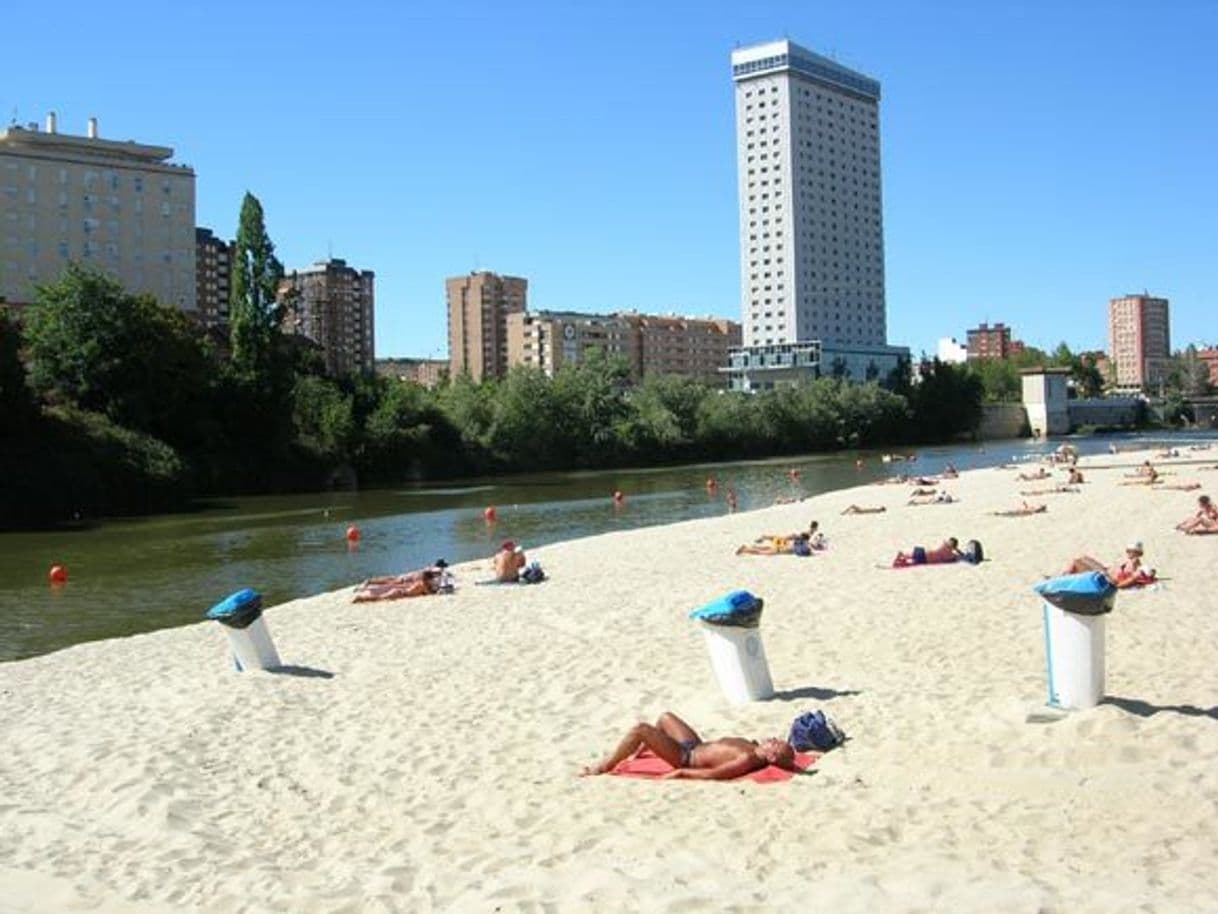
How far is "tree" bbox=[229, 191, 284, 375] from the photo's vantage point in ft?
244

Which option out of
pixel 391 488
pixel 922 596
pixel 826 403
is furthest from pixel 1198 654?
pixel 826 403

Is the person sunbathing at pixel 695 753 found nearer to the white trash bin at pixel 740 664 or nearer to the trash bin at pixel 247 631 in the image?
the white trash bin at pixel 740 664

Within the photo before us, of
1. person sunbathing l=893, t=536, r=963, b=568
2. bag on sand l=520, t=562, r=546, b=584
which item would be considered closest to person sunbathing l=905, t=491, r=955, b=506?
person sunbathing l=893, t=536, r=963, b=568

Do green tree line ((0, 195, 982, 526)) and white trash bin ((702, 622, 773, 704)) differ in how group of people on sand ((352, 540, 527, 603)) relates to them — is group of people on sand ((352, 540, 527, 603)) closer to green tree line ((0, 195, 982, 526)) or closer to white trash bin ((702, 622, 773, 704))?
white trash bin ((702, 622, 773, 704))

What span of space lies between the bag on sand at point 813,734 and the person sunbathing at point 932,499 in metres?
30.8

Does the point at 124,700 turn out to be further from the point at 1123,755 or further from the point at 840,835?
the point at 1123,755

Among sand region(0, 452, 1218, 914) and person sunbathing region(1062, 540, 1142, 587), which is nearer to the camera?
sand region(0, 452, 1218, 914)

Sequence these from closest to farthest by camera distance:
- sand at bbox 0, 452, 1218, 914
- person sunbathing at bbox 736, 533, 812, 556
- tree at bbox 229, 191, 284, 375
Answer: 1. sand at bbox 0, 452, 1218, 914
2. person sunbathing at bbox 736, 533, 812, 556
3. tree at bbox 229, 191, 284, 375

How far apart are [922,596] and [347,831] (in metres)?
11.1

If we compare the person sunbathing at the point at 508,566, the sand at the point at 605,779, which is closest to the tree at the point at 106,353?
the person sunbathing at the point at 508,566

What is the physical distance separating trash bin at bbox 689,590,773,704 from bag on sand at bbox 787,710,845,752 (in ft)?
3.93

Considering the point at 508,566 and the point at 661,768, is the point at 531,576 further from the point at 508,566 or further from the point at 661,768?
the point at 661,768

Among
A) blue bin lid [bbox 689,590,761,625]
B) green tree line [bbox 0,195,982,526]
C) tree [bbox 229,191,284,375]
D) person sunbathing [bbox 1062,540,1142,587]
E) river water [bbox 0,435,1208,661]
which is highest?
tree [bbox 229,191,284,375]

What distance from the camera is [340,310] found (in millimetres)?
183250
